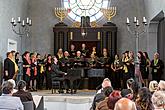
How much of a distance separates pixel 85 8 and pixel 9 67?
21.6ft

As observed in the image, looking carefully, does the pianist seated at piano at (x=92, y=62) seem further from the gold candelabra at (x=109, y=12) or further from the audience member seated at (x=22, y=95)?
the audience member seated at (x=22, y=95)

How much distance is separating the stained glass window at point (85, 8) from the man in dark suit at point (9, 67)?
594cm

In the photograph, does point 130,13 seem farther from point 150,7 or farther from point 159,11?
point 159,11

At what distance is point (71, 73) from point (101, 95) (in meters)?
6.00

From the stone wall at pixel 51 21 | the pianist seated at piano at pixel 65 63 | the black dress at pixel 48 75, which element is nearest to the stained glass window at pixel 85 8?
the stone wall at pixel 51 21

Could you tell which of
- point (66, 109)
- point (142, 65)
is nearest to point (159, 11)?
point (142, 65)

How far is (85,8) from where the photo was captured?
1758 centimetres

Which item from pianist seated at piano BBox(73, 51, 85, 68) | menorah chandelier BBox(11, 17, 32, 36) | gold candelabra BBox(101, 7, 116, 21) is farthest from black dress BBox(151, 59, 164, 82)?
menorah chandelier BBox(11, 17, 32, 36)

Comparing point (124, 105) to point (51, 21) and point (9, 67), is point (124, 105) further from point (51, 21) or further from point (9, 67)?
point (51, 21)

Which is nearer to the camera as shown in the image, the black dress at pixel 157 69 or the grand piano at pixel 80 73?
the grand piano at pixel 80 73

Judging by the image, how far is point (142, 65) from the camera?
44.0 ft

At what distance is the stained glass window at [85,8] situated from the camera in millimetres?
17438

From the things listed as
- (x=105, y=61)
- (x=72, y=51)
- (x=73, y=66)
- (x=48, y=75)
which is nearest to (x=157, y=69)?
(x=105, y=61)

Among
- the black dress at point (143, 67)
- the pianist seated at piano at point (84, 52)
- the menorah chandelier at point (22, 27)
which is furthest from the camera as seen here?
the pianist seated at piano at point (84, 52)
